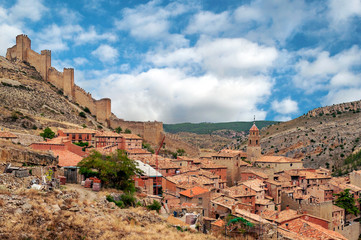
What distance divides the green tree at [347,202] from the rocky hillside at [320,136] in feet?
112

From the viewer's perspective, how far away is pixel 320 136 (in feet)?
264

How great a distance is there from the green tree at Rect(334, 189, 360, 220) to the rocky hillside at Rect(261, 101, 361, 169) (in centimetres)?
3419

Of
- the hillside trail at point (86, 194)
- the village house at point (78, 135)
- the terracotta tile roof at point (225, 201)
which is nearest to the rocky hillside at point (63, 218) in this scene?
the hillside trail at point (86, 194)

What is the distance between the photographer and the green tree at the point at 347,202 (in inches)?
1328

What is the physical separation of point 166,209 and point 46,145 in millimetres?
10536

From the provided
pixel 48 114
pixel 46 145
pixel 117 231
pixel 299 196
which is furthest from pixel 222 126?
pixel 117 231

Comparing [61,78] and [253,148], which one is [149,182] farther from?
[61,78]

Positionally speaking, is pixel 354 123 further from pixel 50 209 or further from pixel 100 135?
pixel 50 209

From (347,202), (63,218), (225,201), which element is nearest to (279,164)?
(347,202)

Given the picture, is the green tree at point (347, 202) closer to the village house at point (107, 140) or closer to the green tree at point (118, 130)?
the village house at point (107, 140)

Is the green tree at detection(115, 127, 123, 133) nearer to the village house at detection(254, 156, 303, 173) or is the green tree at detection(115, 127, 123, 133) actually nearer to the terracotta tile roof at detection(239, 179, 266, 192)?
the village house at detection(254, 156, 303, 173)

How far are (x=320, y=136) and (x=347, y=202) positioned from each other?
4957cm

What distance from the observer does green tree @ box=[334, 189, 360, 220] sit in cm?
3372

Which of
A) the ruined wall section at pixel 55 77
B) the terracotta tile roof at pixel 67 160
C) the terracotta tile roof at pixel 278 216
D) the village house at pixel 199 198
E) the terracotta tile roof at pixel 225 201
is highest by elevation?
the ruined wall section at pixel 55 77
